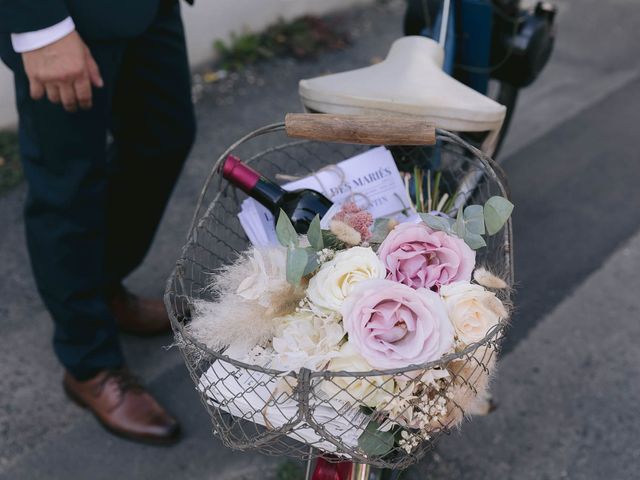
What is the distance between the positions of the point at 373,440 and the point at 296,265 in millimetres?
296

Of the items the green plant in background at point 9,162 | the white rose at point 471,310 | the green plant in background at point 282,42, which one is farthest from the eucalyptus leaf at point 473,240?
the green plant in background at point 282,42

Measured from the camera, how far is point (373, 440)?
112 centimetres

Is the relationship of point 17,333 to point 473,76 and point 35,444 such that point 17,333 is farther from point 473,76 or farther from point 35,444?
point 473,76

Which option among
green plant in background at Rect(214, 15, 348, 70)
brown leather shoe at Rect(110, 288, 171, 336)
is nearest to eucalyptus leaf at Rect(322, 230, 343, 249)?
brown leather shoe at Rect(110, 288, 171, 336)

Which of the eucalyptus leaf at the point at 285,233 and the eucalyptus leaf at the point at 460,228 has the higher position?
the eucalyptus leaf at the point at 285,233

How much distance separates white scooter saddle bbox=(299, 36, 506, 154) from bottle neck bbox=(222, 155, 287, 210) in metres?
0.23

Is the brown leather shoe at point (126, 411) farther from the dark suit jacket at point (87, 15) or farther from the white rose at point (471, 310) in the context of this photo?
the white rose at point (471, 310)

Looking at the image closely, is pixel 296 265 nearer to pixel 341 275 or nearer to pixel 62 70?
pixel 341 275

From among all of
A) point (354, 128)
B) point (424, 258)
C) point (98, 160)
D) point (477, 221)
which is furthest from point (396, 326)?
point (98, 160)

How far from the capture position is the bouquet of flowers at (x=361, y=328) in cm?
106

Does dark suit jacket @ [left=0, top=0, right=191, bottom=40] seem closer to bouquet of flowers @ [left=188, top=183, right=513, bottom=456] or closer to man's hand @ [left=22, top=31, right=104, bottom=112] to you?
man's hand @ [left=22, top=31, right=104, bottom=112]

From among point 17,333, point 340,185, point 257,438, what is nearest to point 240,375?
point 257,438

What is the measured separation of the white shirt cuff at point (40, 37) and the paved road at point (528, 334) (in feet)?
4.08

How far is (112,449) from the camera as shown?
229 centimetres
